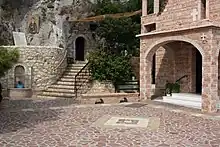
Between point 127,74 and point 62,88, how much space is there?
4084mm

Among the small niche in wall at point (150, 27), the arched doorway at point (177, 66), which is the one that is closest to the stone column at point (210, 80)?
the arched doorway at point (177, 66)

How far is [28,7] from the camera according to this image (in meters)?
24.2

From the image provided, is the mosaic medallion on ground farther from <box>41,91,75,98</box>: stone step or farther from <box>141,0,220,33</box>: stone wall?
<box>41,91,75,98</box>: stone step

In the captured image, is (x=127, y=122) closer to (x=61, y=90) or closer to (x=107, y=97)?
(x=107, y=97)

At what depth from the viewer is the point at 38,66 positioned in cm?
1731

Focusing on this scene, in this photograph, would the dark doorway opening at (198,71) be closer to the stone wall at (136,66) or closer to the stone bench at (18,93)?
the stone wall at (136,66)

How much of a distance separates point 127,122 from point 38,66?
10.0m

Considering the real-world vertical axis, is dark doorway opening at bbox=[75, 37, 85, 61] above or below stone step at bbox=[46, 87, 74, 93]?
above

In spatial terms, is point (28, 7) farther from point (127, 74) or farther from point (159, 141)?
point (159, 141)

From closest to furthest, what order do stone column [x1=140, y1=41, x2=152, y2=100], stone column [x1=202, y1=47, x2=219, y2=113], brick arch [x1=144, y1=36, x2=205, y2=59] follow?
stone column [x1=202, y1=47, x2=219, y2=113] < brick arch [x1=144, y1=36, x2=205, y2=59] < stone column [x1=140, y1=41, x2=152, y2=100]

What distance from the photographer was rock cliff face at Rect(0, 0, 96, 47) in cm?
2333

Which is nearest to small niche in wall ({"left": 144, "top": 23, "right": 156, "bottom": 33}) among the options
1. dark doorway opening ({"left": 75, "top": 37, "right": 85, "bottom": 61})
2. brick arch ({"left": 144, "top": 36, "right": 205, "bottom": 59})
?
brick arch ({"left": 144, "top": 36, "right": 205, "bottom": 59})

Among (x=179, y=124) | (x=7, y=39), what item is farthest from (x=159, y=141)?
(x=7, y=39)

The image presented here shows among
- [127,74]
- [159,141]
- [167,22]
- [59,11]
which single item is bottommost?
[159,141]
